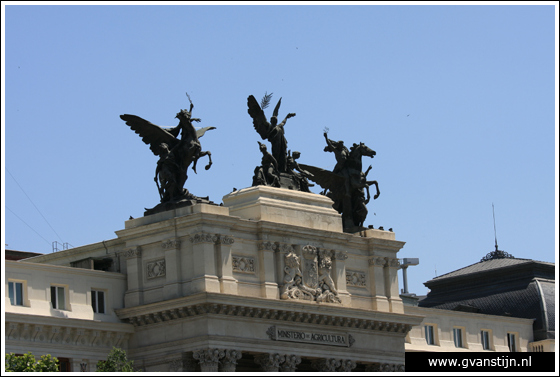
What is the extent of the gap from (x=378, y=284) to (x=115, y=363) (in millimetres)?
18672

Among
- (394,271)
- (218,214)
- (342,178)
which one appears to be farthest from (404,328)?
(218,214)

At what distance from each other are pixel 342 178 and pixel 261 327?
12.3 m

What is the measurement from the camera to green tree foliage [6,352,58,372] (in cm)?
6084

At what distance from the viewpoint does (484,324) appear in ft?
299

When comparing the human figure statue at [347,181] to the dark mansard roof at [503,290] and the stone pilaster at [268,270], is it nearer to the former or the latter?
the stone pilaster at [268,270]

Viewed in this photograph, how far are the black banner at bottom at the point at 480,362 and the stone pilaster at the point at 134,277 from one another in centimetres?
1316

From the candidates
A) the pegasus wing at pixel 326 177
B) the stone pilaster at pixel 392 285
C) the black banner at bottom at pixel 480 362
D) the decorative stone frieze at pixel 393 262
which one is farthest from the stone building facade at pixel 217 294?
the pegasus wing at pixel 326 177

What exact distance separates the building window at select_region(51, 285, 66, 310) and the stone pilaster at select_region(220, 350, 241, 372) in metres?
7.73


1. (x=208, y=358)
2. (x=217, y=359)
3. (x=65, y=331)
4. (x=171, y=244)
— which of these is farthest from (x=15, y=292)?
(x=217, y=359)

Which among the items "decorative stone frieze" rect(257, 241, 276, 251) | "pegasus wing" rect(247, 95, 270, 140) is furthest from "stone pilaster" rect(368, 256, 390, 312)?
"pegasus wing" rect(247, 95, 270, 140)

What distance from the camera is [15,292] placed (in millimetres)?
69750

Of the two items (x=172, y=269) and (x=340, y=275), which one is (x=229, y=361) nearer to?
(x=172, y=269)

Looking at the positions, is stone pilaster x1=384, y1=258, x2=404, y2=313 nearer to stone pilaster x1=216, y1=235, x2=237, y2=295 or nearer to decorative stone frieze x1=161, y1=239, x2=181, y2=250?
stone pilaster x1=216, y1=235, x2=237, y2=295

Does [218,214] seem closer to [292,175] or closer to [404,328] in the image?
[292,175]
